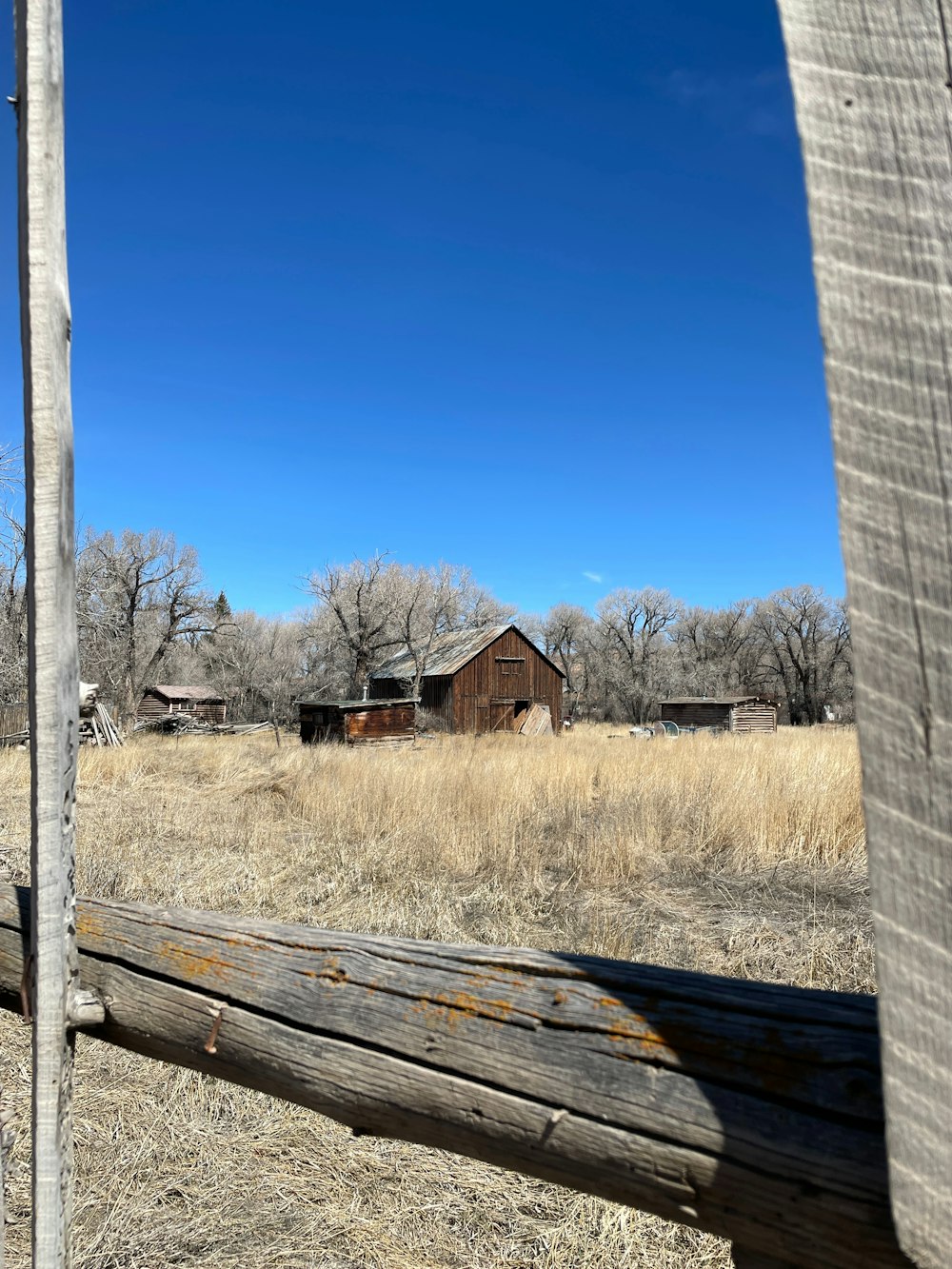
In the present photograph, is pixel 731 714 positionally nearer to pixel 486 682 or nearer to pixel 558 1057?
pixel 486 682

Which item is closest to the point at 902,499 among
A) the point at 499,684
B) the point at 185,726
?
the point at 499,684

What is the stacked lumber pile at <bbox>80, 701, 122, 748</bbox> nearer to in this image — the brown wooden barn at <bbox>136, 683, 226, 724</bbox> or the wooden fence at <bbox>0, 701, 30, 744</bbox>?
the wooden fence at <bbox>0, 701, 30, 744</bbox>

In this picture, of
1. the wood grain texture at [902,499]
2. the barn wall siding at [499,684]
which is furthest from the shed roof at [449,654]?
the wood grain texture at [902,499]

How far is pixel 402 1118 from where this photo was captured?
3.52 feet

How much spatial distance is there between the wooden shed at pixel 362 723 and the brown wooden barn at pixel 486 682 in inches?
348

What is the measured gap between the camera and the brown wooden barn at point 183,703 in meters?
44.0

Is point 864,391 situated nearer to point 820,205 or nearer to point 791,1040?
point 820,205

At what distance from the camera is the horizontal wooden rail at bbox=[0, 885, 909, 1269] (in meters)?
0.75

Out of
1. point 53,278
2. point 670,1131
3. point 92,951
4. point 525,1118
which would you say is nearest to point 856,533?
point 670,1131

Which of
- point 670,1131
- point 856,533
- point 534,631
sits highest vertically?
point 534,631

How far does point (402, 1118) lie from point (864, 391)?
1.06 meters

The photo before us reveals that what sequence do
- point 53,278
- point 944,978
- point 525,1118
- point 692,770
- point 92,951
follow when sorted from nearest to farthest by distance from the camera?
point 944,978
point 525,1118
point 53,278
point 92,951
point 692,770

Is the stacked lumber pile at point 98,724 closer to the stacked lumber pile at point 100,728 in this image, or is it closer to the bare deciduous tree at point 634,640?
the stacked lumber pile at point 100,728

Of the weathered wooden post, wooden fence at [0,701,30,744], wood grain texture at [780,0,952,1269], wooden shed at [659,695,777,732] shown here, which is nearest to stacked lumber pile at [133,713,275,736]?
wooden fence at [0,701,30,744]
